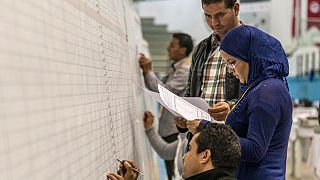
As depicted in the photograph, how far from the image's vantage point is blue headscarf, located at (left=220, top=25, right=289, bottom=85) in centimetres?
148

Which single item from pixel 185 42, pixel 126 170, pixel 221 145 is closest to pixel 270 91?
pixel 221 145

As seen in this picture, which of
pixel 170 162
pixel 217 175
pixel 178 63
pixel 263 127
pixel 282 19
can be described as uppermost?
pixel 282 19

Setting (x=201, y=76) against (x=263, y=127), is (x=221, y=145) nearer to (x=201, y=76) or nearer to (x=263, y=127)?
(x=263, y=127)

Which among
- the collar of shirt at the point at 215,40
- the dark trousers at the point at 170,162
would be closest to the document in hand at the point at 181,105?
the collar of shirt at the point at 215,40

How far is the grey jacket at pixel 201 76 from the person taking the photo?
1937mm

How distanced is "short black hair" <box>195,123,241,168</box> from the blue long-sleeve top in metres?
0.03

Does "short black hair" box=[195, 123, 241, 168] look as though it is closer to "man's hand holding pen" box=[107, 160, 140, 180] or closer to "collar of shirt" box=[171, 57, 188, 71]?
"man's hand holding pen" box=[107, 160, 140, 180]

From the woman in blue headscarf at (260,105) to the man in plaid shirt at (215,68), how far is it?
0.21m

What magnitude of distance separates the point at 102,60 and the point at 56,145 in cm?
42

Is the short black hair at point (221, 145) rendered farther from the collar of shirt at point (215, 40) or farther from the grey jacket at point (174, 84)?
the grey jacket at point (174, 84)

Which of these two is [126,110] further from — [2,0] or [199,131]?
[2,0]

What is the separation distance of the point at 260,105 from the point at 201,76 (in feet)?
2.22

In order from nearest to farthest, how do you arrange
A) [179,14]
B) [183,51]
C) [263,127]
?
[263,127], [183,51], [179,14]

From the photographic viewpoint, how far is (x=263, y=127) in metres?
1.40
